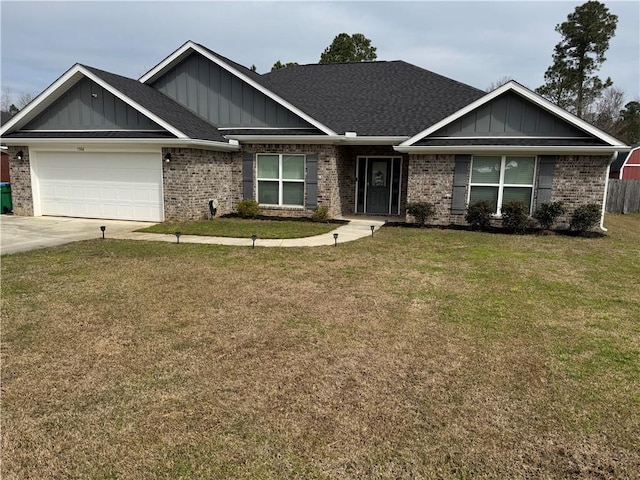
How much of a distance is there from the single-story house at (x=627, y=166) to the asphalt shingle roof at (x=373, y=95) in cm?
1786

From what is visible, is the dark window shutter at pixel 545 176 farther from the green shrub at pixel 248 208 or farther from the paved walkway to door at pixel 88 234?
the green shrub at pixel 248 208

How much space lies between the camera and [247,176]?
14.9m

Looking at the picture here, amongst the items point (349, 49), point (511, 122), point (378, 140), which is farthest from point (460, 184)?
point (349, 49)

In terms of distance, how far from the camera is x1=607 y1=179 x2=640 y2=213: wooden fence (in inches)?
835

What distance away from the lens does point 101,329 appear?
4.97 metres

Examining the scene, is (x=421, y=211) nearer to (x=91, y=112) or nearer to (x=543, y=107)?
(x=543, y=107)

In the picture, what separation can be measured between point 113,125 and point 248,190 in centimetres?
448

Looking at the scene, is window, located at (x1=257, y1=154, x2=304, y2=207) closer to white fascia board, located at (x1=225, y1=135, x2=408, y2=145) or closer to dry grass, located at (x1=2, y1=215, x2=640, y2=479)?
white fascia board, located at (x1=225, y1=135, x2=408, y2=145)

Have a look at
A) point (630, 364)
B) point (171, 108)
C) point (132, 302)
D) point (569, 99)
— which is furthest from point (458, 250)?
point (569, 99)

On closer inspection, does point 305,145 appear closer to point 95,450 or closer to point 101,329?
point 101,329

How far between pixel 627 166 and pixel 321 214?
25.1 metres

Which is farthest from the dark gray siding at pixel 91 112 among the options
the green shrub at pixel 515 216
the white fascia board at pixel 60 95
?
the green shrub at pixel 515 216

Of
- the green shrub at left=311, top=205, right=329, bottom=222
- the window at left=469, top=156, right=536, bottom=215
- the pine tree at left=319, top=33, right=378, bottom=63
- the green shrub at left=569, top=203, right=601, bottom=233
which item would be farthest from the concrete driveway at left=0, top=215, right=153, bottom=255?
the pine tree at left=319, top=33, right=378, bottom=63

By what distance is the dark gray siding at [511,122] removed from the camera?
12.1 m
